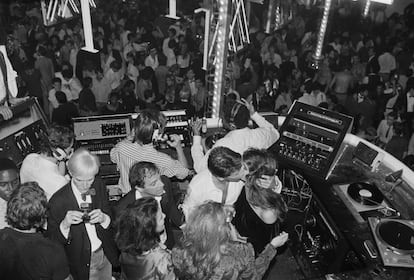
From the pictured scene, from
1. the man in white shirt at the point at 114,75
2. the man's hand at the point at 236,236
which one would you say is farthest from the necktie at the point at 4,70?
the man in white shirt at the point at 114,75

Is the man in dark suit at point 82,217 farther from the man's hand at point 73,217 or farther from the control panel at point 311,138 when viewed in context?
the control panel at point 311,138

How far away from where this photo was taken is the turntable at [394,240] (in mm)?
2939

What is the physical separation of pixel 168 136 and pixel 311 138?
4.72ft

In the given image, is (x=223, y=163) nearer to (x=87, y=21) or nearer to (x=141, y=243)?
(x=141, y=243)

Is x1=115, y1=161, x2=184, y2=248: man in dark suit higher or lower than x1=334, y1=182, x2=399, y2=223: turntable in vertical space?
higher

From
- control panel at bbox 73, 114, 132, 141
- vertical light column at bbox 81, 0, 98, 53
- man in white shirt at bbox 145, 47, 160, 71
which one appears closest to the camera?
control panel at bbox 73, 114, 132, 141

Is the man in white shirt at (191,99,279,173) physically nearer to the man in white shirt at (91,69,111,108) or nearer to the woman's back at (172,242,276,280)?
the woman's back at (172,242,276,280)

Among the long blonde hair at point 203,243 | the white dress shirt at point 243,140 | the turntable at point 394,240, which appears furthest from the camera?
the white dress shirt at point 243,140

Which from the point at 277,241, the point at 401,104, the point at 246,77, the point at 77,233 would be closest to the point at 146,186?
the point at 77,233

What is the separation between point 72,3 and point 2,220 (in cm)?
675

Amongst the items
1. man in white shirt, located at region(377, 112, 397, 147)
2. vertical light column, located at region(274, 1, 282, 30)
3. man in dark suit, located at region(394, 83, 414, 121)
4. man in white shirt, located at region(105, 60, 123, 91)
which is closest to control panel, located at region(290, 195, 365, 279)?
man in white shirt, located at region(377, 112, 397, 147)

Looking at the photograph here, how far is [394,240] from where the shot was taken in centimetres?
305

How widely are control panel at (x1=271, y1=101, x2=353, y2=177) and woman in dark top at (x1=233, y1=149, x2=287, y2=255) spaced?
2.34 feet

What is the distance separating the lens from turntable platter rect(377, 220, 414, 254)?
9.85ft
